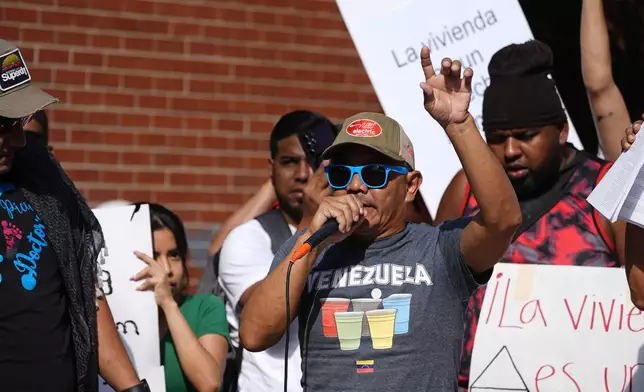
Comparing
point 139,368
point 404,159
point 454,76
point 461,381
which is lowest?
point 461,381

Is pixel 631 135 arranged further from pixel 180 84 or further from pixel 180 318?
pixel 180 84

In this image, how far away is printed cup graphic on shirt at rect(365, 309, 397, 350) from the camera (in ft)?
10.0

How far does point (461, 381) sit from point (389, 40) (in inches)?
68.5

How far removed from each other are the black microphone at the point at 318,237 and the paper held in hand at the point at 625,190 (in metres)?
0.74

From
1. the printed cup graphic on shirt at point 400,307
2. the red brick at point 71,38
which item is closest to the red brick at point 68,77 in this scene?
the red brick at point 71,38

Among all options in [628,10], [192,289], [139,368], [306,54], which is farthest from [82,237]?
[628,10]

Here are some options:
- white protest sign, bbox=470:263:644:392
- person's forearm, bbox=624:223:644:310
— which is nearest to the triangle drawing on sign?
white protest sign, bbox=470:263:644:392

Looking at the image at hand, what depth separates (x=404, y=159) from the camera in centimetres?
322

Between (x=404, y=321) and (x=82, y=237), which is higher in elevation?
(x=82, y=237)

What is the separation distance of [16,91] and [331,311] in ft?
4.32

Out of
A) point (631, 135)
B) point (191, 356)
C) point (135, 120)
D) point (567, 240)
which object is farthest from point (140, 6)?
point (631, 135)

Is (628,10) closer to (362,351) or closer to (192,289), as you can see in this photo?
(192,289)

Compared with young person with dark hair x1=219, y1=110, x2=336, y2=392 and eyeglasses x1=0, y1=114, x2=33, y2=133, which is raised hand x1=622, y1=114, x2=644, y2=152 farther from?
eyeglasses x1=0, y1=114, x2=33, y2=133

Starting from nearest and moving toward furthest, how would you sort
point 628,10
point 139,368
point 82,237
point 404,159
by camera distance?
point 404,159 → point 82,237 → point 139,368 → point 628,10
